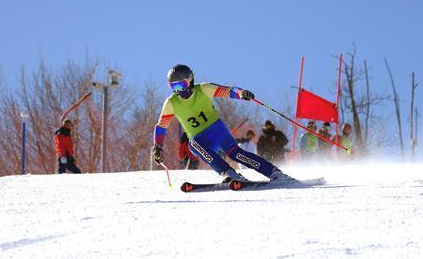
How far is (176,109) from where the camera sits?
666cm

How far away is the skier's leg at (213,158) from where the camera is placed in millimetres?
6391

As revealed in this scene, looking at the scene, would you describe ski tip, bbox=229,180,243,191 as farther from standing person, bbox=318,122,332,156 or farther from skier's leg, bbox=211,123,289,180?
standing person, bbox=318,122,332,156

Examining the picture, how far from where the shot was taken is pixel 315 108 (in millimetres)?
12977

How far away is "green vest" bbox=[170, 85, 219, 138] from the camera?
6.57 metres

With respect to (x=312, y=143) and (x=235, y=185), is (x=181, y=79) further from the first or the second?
(x=312, y=143)

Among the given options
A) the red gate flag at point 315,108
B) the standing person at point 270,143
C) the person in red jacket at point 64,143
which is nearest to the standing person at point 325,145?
the red gate flag at point 315,108

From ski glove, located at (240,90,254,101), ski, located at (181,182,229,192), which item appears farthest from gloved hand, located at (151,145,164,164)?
ski glove, located at (240,90,254,101)

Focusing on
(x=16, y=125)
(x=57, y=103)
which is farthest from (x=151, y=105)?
(x=16, y=125)

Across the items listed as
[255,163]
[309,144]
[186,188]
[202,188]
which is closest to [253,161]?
[255,163]

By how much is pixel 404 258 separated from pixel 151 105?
30.9 m

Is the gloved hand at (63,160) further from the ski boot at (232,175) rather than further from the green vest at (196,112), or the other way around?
the ski boot at (232,175)

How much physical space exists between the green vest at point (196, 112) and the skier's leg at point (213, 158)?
0.44ft

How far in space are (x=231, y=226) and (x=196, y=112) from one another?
3.32 metres

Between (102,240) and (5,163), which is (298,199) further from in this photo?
(5,163)
